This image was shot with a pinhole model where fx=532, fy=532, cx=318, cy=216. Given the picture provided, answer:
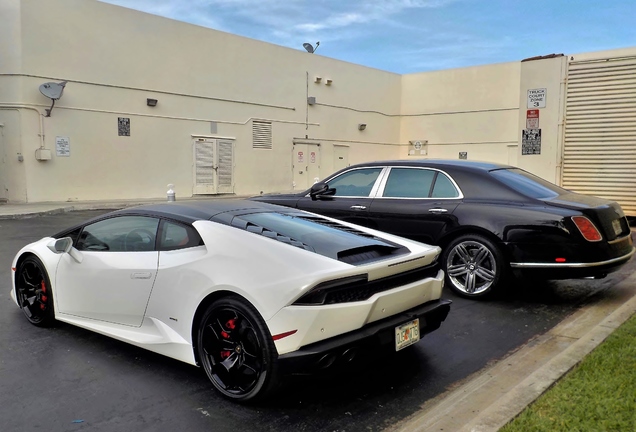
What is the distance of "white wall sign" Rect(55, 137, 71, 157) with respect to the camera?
1606cm

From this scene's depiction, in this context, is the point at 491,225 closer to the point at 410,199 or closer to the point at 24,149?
the point at 410,199

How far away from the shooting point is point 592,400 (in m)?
3.25

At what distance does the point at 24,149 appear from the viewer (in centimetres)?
1552

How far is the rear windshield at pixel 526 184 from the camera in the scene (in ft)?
19.7

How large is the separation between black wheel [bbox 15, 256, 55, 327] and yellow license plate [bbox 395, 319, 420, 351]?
3155 millimetres

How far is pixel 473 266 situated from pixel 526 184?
3.93ft

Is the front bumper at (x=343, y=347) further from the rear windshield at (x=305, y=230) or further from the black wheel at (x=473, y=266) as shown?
the black wheel at (x=473, y=266)

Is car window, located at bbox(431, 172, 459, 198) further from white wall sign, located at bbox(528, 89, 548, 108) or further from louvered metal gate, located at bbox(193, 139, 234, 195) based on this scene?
louvered metal gate, located at bbox(193, 139, 234, 195)

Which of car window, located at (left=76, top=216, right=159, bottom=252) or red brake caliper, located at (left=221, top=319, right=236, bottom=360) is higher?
car window, located at (left=76, top=216, right=159, bottom=252)

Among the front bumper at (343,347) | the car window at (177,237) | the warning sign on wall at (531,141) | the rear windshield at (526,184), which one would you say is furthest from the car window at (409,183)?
the warning sign on wall at (531,141)

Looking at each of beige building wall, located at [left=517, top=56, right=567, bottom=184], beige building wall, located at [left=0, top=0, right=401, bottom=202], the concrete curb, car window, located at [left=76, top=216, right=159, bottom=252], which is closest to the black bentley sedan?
the concrete curb

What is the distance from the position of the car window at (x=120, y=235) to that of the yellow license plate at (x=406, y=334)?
193 centimetres

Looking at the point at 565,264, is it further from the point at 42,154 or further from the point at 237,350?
the point at 42,154

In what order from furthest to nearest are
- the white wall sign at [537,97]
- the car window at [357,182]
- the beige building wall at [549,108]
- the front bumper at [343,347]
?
the white wall sign at [537,97], the beige building wall at [549,108], the car window at [357,182], the front bumper at [343,347]
